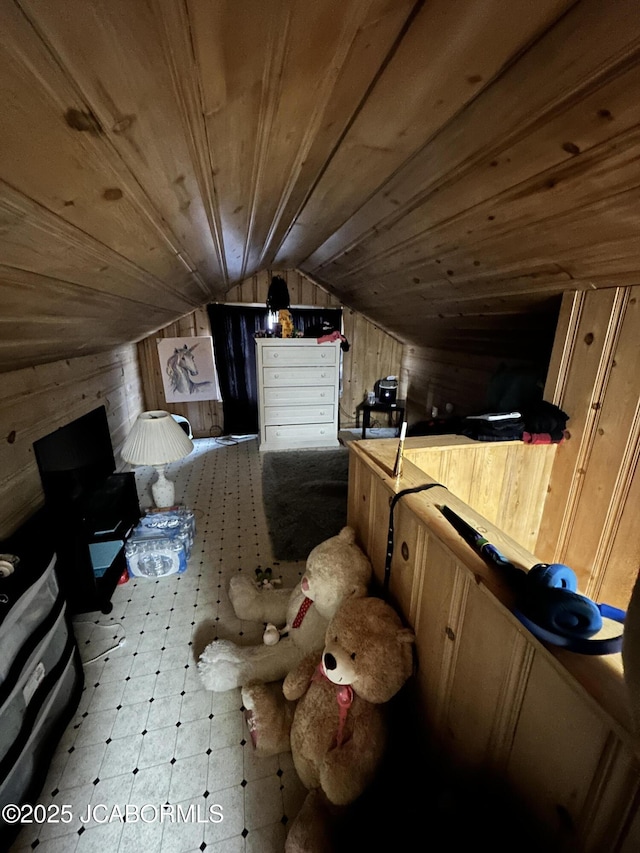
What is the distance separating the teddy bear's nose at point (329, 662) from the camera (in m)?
0.98

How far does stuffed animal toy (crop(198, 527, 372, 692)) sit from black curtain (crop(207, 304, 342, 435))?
306 cm

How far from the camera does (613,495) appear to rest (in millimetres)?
1575

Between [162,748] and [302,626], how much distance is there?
2.00 feet

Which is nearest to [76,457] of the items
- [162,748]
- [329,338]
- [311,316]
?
[162,748]

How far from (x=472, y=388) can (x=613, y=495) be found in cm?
181

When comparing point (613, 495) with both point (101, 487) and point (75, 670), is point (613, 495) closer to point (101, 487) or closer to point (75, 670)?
point (75, 670)

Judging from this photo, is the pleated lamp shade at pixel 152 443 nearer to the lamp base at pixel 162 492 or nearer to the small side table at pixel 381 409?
the lamp base at pixel 162 492

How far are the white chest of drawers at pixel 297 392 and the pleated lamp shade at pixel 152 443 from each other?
196 centimetres

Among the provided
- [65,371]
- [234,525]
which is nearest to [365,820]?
[234,525]

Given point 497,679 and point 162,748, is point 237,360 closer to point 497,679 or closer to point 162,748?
point 162,748

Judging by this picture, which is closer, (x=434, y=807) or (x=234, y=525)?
(x=434, y=807)

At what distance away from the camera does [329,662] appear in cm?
99

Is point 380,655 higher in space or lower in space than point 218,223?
lower

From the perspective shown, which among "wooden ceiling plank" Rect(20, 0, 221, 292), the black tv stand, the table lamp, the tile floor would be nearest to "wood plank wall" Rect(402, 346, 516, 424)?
the tile floor
